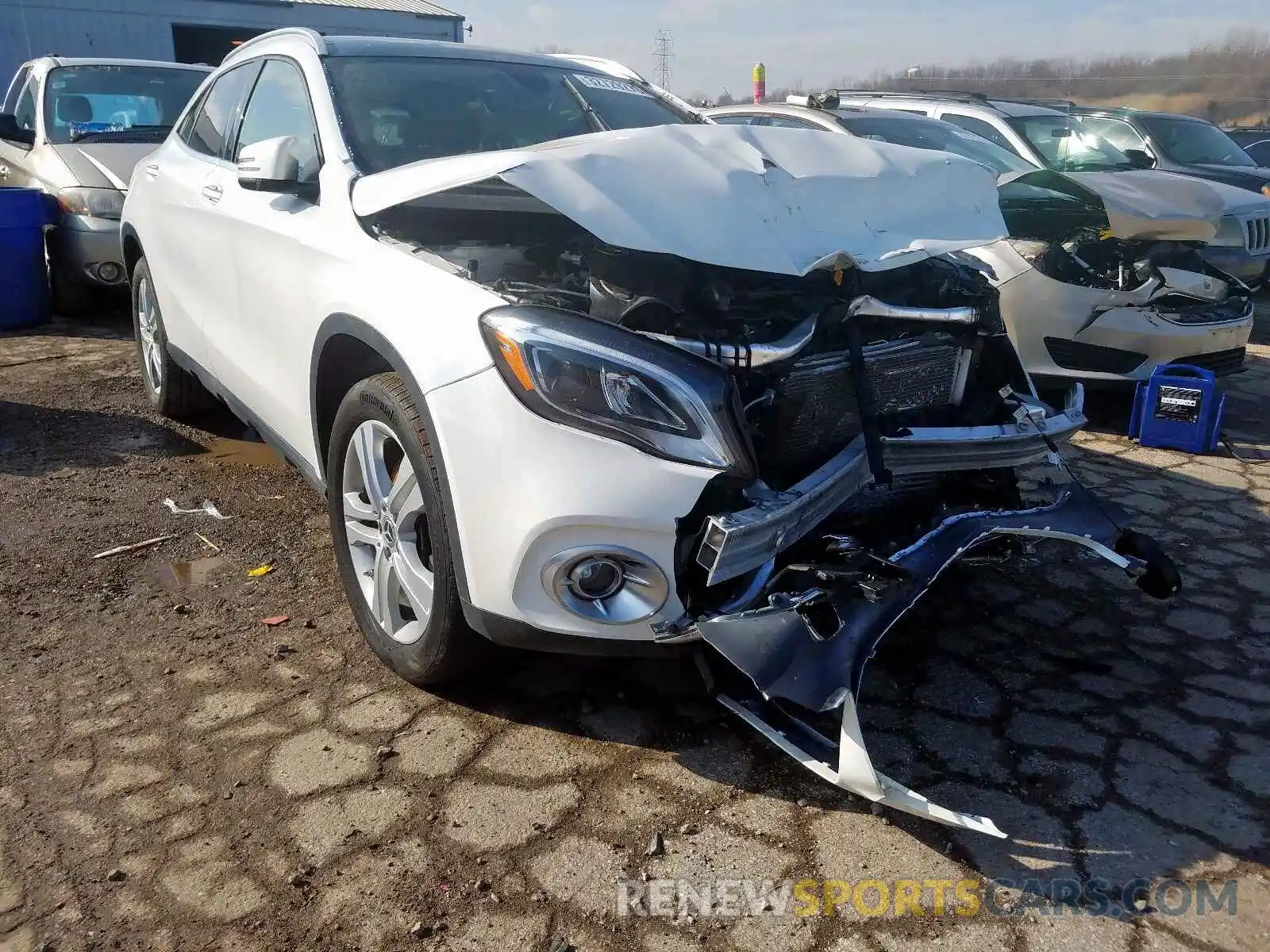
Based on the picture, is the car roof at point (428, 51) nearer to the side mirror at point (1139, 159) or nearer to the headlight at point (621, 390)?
the headlight at point (621, 390)

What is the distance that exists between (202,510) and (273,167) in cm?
171

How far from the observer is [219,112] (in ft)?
14.6

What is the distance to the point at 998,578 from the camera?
369 cm

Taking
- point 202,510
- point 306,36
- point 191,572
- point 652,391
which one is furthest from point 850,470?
point 202,510

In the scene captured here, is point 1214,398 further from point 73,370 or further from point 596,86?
point 73,370

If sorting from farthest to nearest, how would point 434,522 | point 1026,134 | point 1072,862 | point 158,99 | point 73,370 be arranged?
point 158,99 → point 1026,134 → point 73,370 → point 434,522 → point 1072,862

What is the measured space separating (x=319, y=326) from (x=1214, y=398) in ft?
14.2

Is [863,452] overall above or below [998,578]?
above

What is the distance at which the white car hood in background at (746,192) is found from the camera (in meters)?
2.42

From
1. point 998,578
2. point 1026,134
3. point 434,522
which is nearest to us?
point 434,522

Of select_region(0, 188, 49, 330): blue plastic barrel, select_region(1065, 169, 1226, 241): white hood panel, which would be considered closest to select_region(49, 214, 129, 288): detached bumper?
select_region(0, 188, 49, 330): blue plastic barrel

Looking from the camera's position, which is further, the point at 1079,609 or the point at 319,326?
the point at 1079,609

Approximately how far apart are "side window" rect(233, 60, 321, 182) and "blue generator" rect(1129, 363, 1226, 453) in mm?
4143

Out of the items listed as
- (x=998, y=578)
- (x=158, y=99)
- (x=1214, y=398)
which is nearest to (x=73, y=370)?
(x=158, y=99)
